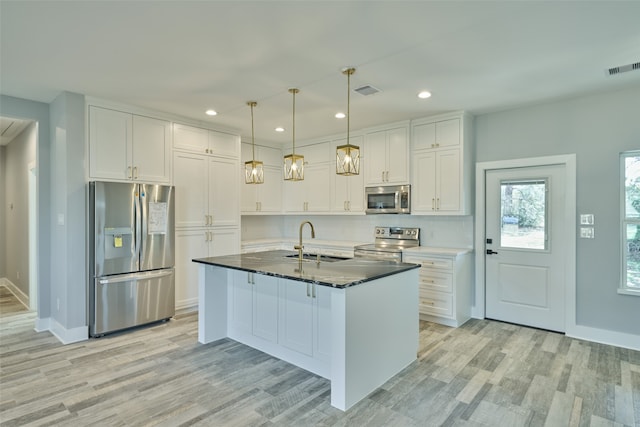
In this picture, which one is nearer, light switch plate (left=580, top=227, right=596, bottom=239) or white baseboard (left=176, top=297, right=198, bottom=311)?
light switch plate (left=580, top=227, right=596, bottom=239)

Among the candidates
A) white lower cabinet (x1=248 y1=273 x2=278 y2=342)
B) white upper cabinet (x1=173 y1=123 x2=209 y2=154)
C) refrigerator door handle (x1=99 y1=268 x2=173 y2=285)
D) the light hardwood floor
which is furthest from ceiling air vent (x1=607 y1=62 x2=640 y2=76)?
refrigerator door handle (x1=99 y1=268 x2=173 y2=285)

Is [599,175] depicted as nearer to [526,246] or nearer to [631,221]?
[631,221]

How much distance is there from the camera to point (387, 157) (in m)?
4.97

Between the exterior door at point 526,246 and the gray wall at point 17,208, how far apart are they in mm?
5992

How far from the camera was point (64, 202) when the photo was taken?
12.2 feet

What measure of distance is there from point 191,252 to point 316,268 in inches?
96.3

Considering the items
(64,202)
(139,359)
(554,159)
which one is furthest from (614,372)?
(64,202)

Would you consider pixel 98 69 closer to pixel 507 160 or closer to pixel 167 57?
pixel 167 57

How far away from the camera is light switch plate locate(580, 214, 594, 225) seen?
3.72m

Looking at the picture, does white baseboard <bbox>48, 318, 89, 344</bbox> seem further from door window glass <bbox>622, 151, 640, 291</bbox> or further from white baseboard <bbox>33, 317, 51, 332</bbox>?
door window glass <bbox>622, 151, 640, 291</bbox>

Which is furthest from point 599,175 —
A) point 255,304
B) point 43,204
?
point 43,204

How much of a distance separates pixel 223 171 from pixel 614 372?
4.85 m

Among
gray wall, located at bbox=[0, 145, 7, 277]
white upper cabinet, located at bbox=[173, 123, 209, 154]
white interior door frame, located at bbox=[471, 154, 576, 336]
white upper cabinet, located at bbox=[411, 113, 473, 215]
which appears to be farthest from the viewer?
gray wall, located at bbox=[0, 145, 7, 277]

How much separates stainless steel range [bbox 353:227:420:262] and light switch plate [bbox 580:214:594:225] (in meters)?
1.91
